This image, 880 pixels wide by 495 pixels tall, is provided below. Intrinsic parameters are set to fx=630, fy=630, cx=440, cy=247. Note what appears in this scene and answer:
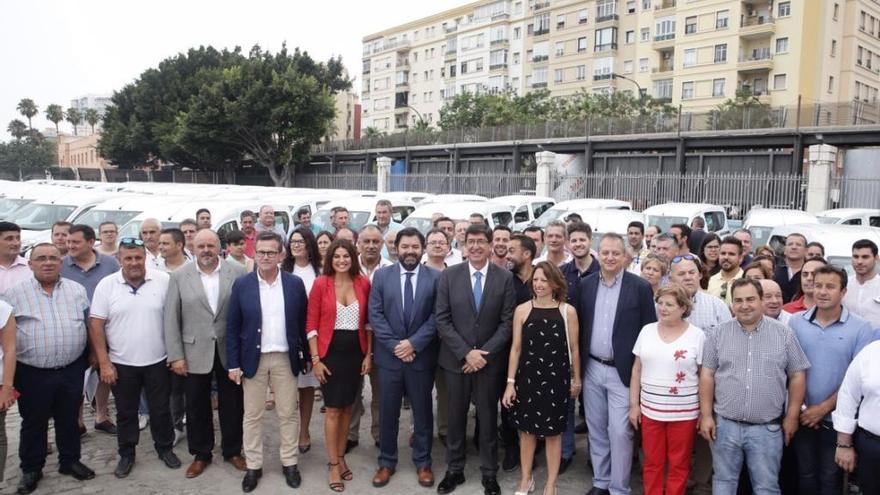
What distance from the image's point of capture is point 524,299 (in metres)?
5.45

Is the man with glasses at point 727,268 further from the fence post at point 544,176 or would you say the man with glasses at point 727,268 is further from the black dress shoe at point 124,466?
the fence post at point 544,176

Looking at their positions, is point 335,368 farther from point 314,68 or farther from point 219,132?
point 314,68

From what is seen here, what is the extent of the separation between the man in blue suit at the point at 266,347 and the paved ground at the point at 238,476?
21 centimetres

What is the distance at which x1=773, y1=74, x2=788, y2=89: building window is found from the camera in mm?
41219

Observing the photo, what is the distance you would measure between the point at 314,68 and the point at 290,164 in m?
7.94

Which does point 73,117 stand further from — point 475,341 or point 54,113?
point 475,341

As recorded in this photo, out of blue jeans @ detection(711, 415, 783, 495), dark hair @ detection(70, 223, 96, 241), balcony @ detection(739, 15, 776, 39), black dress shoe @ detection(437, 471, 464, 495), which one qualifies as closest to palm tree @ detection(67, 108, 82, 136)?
balcony @ detection(739, 15, 776, 39)

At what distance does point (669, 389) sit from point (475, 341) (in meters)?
1.48

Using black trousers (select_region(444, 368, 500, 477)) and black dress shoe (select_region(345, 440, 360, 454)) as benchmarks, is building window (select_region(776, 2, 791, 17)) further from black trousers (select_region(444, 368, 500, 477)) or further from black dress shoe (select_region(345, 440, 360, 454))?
black dress shoe (select_region(345, 440, 360, 454))

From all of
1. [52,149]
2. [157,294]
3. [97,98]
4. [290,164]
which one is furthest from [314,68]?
[97,98]

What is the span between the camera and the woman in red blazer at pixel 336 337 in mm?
5133

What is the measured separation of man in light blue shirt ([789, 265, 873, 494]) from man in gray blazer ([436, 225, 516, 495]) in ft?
6.96

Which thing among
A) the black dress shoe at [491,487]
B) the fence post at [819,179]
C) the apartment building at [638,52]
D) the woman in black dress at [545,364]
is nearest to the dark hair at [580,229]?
the woman in black dress at [545,364]

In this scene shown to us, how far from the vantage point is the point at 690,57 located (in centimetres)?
4519
